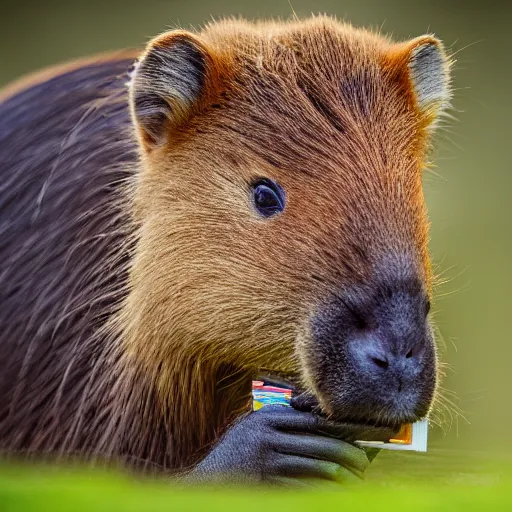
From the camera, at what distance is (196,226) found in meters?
2.03

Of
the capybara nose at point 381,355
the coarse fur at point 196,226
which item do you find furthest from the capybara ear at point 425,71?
the capybara nose at point 381,355

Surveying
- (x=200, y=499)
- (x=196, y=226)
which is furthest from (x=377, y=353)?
(x=200, y=499)

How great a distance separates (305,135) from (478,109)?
47.4 inches

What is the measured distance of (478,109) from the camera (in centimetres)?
296

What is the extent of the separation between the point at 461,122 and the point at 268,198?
47.7 inches

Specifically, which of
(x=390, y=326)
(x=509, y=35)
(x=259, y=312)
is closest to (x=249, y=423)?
(x=259, y=312)

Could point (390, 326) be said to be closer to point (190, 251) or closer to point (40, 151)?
point (190, 251)

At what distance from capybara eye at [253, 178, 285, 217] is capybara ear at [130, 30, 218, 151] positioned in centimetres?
28

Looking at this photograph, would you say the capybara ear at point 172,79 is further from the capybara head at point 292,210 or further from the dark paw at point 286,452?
the dark paw at point 286,452

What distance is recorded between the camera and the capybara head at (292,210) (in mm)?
1745

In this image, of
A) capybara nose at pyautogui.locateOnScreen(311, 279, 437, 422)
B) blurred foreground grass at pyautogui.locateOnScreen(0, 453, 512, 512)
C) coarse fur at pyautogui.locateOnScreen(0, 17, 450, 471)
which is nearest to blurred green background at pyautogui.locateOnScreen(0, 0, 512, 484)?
coarse fur at pyautogui.locateOnScreen(0, 17, 450, 471)

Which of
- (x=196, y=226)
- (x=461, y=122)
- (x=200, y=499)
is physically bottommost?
(x=200, y=499)

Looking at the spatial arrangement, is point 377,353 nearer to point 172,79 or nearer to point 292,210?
point 292,210

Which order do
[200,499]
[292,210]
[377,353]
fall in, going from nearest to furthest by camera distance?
1. [200,499]
2. [377,353]
3. [292,210]
